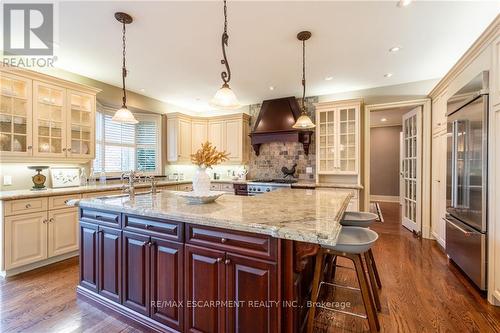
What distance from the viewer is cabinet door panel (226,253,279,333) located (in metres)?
1.33

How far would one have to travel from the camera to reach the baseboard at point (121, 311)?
172 cm

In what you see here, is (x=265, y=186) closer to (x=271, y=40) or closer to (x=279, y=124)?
(x=279, y=124)

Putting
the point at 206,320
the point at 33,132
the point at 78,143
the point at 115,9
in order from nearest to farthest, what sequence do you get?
1. the point at 206,320
2. the point at 115,9
3. the point at 33,132
4. the point at 78,143

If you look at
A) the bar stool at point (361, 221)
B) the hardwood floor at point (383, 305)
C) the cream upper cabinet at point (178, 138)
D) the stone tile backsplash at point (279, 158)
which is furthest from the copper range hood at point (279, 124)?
the hardwood floor at point (383, 305)

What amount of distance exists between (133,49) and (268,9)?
71.5 inches

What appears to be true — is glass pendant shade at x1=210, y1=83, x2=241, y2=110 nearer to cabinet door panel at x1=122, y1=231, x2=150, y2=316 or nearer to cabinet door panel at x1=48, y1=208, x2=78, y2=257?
cabinet door panel at x1=122, y1=231, x2=150, y2=316

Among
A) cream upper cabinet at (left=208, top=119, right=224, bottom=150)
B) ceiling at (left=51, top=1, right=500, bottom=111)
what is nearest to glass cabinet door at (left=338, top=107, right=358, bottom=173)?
ceiling at (left=51, top=1, right=500, bottom=111)

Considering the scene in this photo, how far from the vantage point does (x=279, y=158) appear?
527 centimetres

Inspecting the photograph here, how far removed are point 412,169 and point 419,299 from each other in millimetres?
2933

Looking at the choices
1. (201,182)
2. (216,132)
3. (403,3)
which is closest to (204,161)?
(201,182)

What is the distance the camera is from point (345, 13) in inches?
88.1

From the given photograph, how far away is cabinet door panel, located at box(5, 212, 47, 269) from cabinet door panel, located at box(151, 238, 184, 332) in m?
2.14

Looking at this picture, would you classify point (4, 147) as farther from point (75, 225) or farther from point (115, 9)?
point (115, 9)

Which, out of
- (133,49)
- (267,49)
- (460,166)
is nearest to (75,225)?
(133,49)
